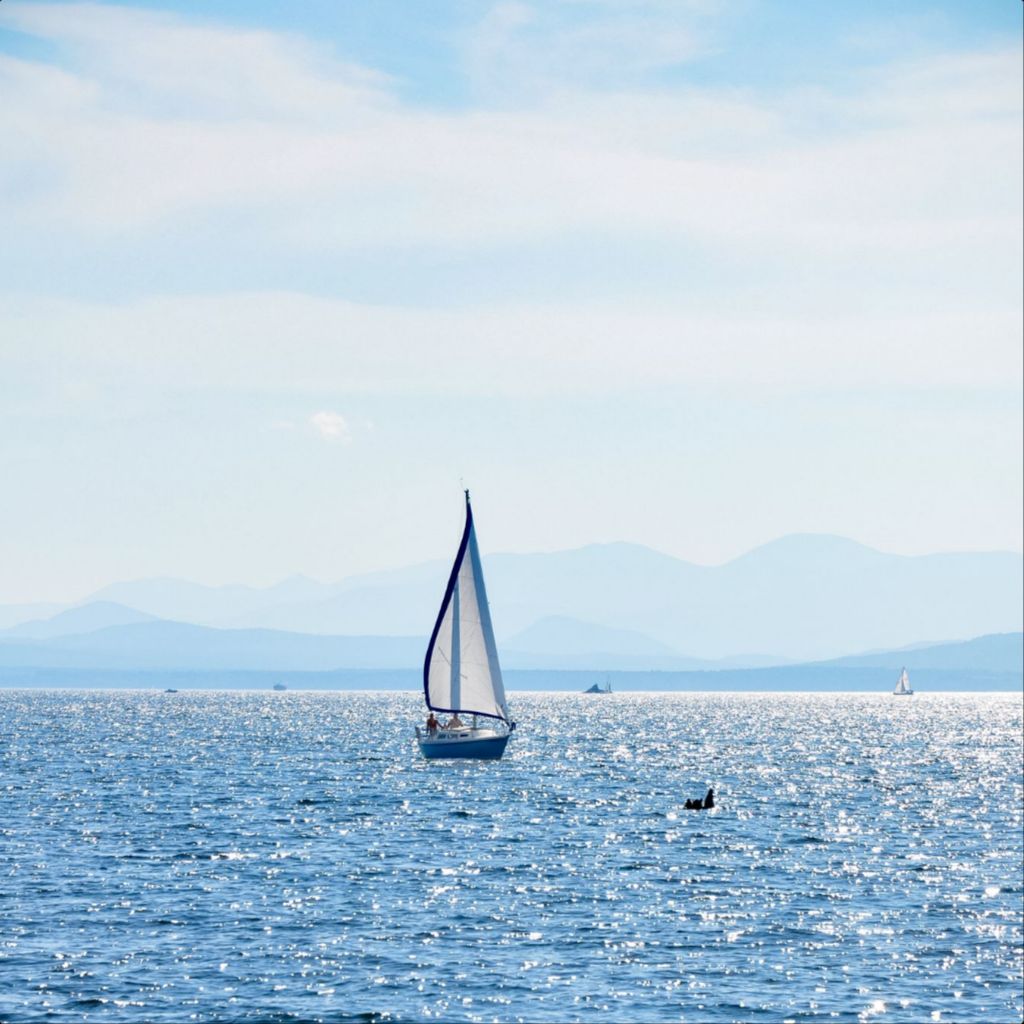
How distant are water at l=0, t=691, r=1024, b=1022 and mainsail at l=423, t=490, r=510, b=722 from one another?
774 centimetres

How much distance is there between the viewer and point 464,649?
116 metres

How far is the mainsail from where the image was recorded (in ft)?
381

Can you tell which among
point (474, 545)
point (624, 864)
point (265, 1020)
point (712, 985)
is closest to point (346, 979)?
point (265, 1020)

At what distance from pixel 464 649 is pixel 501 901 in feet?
190

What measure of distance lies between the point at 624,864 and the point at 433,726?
182 ft

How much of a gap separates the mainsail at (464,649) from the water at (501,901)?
7.74 metres

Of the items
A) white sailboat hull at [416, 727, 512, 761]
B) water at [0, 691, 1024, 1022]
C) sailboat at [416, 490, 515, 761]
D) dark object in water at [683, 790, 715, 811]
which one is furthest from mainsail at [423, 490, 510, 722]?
dark object in water at [683, 790, 715, 811]

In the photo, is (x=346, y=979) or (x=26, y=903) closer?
(x=346, y=979)

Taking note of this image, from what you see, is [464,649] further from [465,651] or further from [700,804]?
[700,804]

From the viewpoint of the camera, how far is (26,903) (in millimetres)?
56031

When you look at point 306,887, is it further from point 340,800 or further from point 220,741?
point 220,741

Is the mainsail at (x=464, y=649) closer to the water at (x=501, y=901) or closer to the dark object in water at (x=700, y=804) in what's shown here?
the water at (x=501, y=901)

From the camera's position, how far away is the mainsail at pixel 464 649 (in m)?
116

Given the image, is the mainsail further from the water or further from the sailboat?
the water
